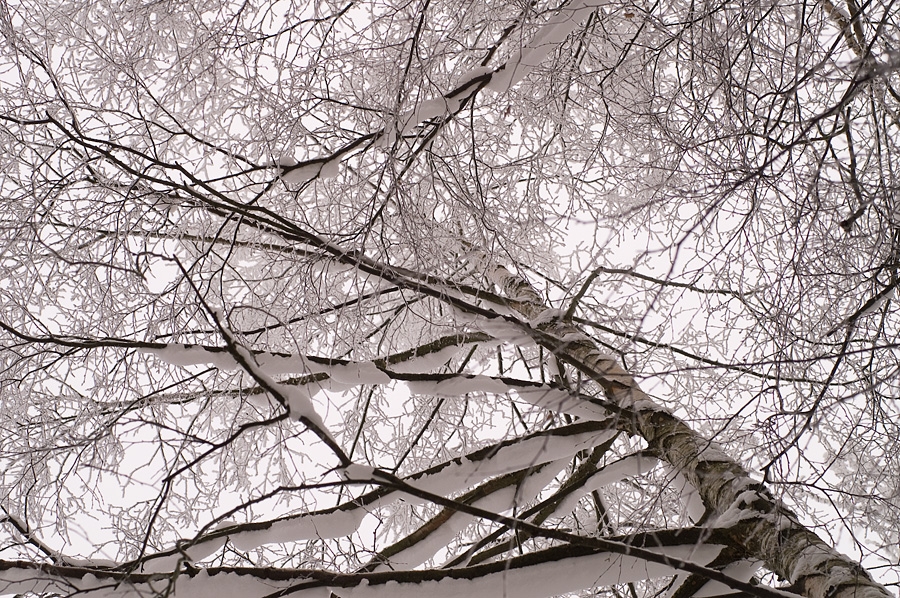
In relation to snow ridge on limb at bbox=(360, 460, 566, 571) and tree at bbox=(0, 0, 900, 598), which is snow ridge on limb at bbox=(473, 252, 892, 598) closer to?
tree at bbox=(0, 0, 900, 598)

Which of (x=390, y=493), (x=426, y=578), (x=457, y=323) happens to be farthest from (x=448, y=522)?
(x=457, y=323)

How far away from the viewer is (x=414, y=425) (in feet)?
12.8

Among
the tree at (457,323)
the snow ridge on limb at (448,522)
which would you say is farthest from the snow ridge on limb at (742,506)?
the snow ridge on limb at (448,522)

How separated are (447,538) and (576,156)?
115 inches

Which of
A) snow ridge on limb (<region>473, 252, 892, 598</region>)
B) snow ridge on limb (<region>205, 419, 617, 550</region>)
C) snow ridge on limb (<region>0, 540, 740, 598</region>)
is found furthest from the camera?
snow ridge on limb (<region>205, 419, 617, 550</region>)

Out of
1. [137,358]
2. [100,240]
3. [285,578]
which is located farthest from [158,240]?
[285,578]

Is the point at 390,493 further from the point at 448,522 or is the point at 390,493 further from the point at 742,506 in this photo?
the point at 742,506

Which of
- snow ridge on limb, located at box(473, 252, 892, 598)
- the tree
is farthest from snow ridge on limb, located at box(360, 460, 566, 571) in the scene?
snow ridge on limb, located at box(473, 252, 892, 598)

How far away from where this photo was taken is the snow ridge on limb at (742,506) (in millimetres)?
1786

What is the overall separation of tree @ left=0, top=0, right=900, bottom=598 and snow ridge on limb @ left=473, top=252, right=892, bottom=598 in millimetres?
A: 11

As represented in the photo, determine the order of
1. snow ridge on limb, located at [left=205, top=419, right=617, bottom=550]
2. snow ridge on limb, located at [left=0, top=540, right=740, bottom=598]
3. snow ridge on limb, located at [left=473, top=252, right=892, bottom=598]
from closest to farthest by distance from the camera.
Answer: snow ridge on limb, located at [left=473, top=252, right=892, bottom=598] → snow ridge on limb, located at [left=0, top=540, right=740, bottom=598] → snow ridge on limb, located at [left=205, top=419, right=617, bottom=550]

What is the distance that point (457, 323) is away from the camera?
2.98 metres

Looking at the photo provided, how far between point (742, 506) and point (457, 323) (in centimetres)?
138

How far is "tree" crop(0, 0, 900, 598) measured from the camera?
194 cm
